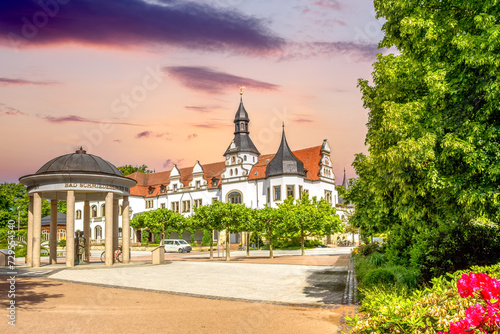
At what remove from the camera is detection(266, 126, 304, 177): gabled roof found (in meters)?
57.5

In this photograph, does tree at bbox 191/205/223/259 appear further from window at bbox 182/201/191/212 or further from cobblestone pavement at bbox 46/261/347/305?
window at bbox 182/201/191/212

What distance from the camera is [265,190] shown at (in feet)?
196

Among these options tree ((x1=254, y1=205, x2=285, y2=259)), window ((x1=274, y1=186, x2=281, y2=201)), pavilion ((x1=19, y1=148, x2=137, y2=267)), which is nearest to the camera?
pavilion ((x1=19, y1=148, x2=137, y2=267))

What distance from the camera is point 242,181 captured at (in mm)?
62094

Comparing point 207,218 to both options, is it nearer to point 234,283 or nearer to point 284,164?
point 234,283

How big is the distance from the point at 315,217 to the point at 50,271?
779 inches

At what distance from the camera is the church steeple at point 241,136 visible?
63.8m

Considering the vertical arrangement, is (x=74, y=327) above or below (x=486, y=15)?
below

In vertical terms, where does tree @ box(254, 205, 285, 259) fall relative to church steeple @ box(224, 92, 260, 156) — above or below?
below

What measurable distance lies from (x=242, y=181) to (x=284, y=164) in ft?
24.1

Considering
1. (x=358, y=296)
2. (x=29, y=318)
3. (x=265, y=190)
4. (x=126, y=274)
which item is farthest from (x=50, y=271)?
(x=265, y=190)

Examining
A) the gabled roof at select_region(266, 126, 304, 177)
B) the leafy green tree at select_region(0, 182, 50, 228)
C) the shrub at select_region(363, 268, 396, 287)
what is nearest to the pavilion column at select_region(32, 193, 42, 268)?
the leafy green tree at select_region(0, 182, 50, 228)

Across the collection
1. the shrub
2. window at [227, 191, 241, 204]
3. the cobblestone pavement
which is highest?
window at [227, 191, 241, 204]

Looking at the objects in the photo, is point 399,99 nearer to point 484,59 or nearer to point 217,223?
point 484,59
